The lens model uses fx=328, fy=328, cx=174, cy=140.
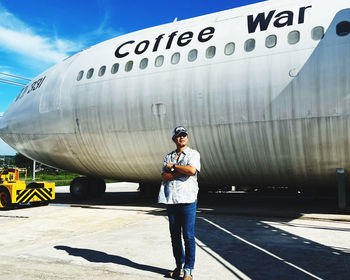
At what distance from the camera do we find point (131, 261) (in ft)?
16.8

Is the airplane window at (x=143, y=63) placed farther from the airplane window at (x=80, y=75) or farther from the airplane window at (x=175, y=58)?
the airplane window at (x=80, y=75)

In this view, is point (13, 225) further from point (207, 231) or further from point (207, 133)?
point (207, 133)

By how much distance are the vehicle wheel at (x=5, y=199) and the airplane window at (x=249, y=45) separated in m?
9.85

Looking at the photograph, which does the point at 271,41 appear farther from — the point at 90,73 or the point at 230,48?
the point at 90,73

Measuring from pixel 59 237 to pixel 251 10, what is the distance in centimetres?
836

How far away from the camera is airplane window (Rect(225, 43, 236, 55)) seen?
31.4ft

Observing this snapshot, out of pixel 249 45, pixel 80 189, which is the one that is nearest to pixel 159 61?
pixel 249 45

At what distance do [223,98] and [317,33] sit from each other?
2.96 m

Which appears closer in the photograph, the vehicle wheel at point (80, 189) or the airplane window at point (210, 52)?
the airplane window at point (210, 52)

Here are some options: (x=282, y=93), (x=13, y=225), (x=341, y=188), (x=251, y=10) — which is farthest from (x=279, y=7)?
(x=13, y=225)

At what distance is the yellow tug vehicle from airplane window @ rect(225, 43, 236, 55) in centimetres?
871

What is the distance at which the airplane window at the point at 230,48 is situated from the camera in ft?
31.4

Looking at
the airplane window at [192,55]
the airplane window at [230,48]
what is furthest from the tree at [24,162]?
the airplane window at [230,48]

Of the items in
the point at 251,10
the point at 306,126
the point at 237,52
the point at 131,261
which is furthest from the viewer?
the point at 251,10
